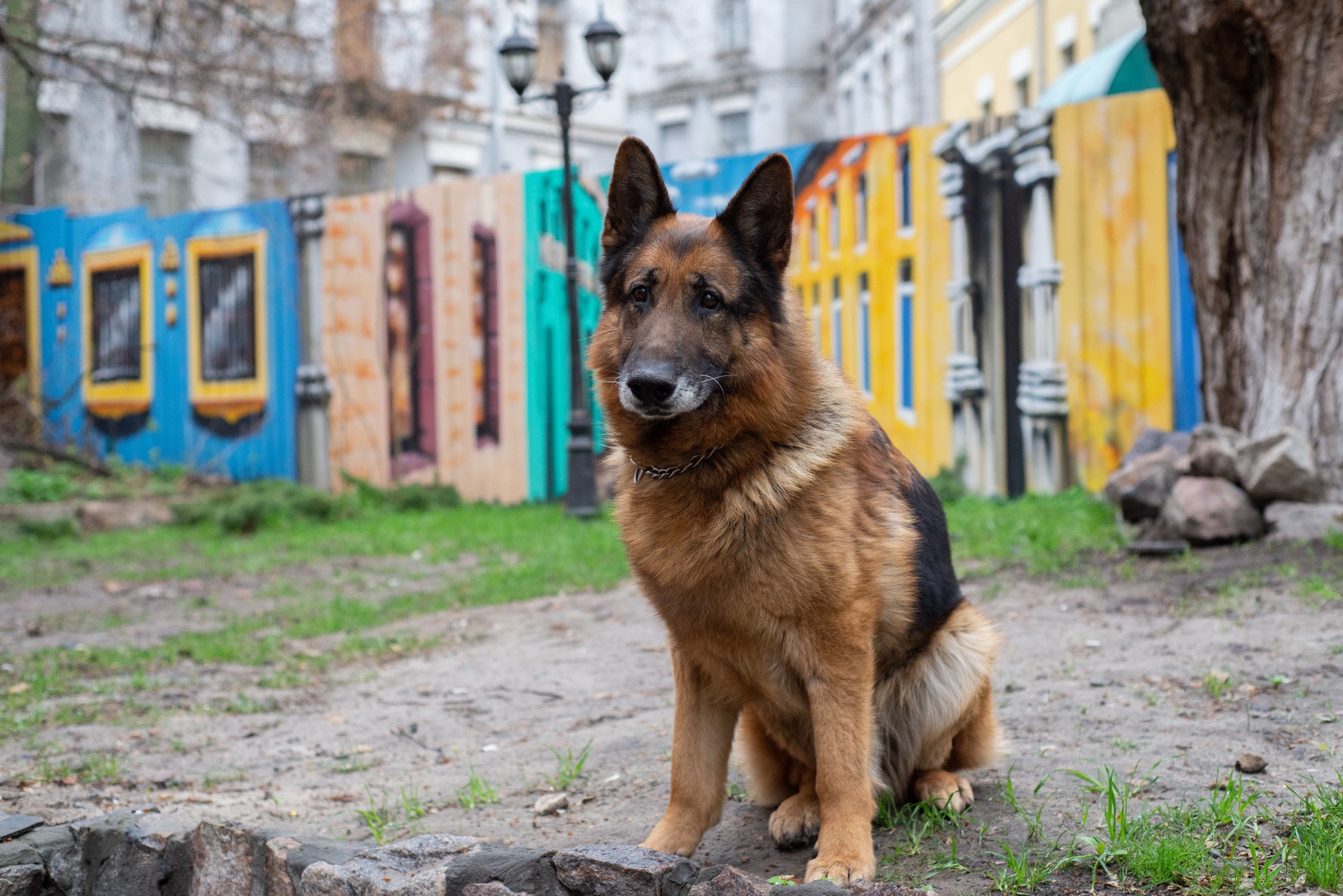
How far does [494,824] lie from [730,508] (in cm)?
141

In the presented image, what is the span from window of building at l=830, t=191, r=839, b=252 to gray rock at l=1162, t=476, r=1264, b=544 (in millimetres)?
5046

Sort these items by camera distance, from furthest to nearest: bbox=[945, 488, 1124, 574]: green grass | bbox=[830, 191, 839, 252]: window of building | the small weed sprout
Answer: bbox=[830, 191, 839, 252]: window of building, bbox=[945, 488, 1124, 574]: green grass, the small weed sprout

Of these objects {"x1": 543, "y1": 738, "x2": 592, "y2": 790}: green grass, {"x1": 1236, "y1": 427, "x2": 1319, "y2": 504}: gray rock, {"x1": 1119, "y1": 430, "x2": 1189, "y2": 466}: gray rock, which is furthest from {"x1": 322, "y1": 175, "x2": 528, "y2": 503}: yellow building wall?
{"x1": 543, "y1": 738, "x2": 592, "y2": 790}: green grass

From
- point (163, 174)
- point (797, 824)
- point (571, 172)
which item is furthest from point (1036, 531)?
point (163, 174)

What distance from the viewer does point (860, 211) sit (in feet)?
35.0

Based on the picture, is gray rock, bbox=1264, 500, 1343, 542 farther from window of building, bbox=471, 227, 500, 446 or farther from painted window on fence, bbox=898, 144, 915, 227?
window of building, bbox=471, 227, 500, 446

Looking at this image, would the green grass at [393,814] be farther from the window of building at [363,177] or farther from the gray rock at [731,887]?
the window of building at [363,177]

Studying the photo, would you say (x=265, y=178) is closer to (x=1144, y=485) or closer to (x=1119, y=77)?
(x=1119, y=77)

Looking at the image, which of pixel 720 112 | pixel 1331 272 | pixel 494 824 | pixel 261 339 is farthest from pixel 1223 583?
pixel 720 112

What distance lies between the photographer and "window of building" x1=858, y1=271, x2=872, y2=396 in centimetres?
1063

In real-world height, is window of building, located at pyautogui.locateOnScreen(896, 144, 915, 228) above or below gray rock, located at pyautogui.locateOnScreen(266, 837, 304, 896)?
above

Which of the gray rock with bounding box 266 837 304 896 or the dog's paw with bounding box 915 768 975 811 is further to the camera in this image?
the dog's paw with bounding box 915 768 975 811

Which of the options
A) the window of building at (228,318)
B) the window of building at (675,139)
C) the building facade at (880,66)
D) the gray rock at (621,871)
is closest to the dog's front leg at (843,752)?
the gray rock at (621,871)

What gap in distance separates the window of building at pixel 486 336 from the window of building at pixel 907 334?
4507 millimetres
